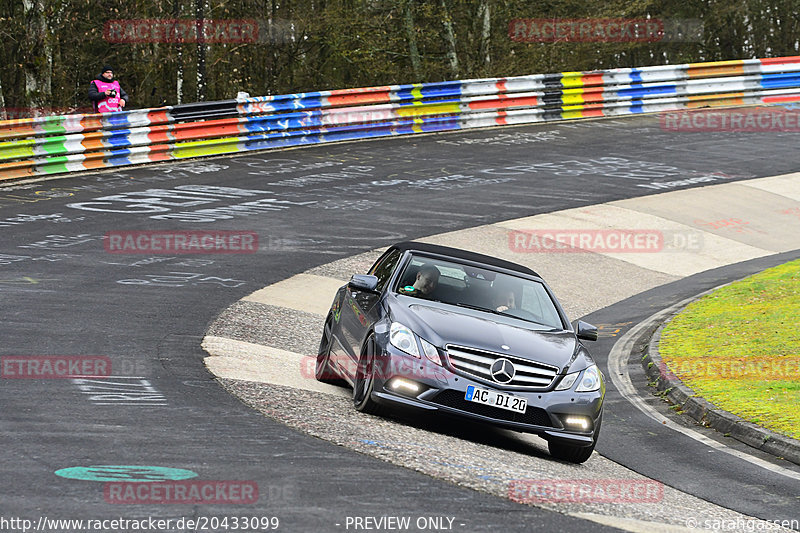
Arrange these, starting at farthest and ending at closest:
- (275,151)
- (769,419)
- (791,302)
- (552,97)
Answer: (552,97)
(275,151)
(791,302)
(769,419)

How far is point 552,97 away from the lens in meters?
29.9

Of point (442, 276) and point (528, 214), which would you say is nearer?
point (442, 276)

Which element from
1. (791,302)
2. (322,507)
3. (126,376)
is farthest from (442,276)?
(791,302)

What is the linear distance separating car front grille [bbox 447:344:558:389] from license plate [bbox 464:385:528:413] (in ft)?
0.32

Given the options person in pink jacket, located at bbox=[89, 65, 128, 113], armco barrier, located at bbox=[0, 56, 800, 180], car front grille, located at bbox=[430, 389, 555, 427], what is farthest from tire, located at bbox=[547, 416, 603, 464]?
person in pink jacket, located at bbox=[89, 65, 128, 113]

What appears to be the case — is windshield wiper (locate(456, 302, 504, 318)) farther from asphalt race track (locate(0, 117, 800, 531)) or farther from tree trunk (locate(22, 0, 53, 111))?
tree trunk (locate(22, 0, 53, 111))

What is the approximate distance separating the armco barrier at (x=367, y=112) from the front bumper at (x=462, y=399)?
14.8m

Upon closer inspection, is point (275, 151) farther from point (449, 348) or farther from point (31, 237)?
point (449, 348)

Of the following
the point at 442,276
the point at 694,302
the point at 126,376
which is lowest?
the point at 694,302

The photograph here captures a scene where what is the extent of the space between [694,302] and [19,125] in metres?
13.1

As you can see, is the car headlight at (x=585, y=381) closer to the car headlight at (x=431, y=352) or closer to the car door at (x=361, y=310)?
the car headlight at (x=431, y=352)

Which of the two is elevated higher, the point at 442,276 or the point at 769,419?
the point at 442,276

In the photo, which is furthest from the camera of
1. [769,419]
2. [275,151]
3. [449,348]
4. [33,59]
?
[33,59]

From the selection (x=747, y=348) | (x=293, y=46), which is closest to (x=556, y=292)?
(x=747, y=348)
